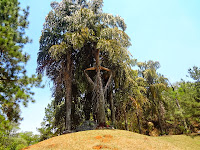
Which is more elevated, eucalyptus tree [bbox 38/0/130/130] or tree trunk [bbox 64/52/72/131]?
eucalyptus tree [bbox 38/0/130/130]

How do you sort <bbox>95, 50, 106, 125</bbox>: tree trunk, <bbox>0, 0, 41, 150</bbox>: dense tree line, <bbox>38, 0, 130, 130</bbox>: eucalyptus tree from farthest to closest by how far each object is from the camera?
<bbox>38, 0, 130, 130</bbox>: eucalyptus tree
<bbox>95, 50, 106, 125</bbox>: tree trunk
<bbox>0, 0, 41, 150</bbox>: dense tree line

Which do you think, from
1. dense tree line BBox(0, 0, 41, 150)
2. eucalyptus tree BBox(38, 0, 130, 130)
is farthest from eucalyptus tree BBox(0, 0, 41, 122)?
eucalyptus tree BBox(38, 0, 130, 130)

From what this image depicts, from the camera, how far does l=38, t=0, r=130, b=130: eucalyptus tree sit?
38.5ft

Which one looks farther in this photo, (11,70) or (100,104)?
(100,104)

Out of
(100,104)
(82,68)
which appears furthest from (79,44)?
(100,104)

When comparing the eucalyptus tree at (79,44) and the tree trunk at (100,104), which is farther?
the eucalyptus tree at (79,44)

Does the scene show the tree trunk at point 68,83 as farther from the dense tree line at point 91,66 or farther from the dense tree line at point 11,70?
the dense tree line at point 11,70

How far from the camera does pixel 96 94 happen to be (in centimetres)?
1185

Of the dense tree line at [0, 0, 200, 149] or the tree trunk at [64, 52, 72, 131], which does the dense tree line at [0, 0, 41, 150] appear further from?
the tree trunk at [64, 52, 72, 131]

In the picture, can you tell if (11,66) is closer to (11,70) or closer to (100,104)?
(11,70)

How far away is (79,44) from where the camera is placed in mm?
11602

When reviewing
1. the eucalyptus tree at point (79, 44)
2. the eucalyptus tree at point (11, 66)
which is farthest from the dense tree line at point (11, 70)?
the eucalyptus tree at point (79, 44)

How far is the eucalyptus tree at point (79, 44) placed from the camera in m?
11.8

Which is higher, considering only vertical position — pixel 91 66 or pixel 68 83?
pixel 91 66
